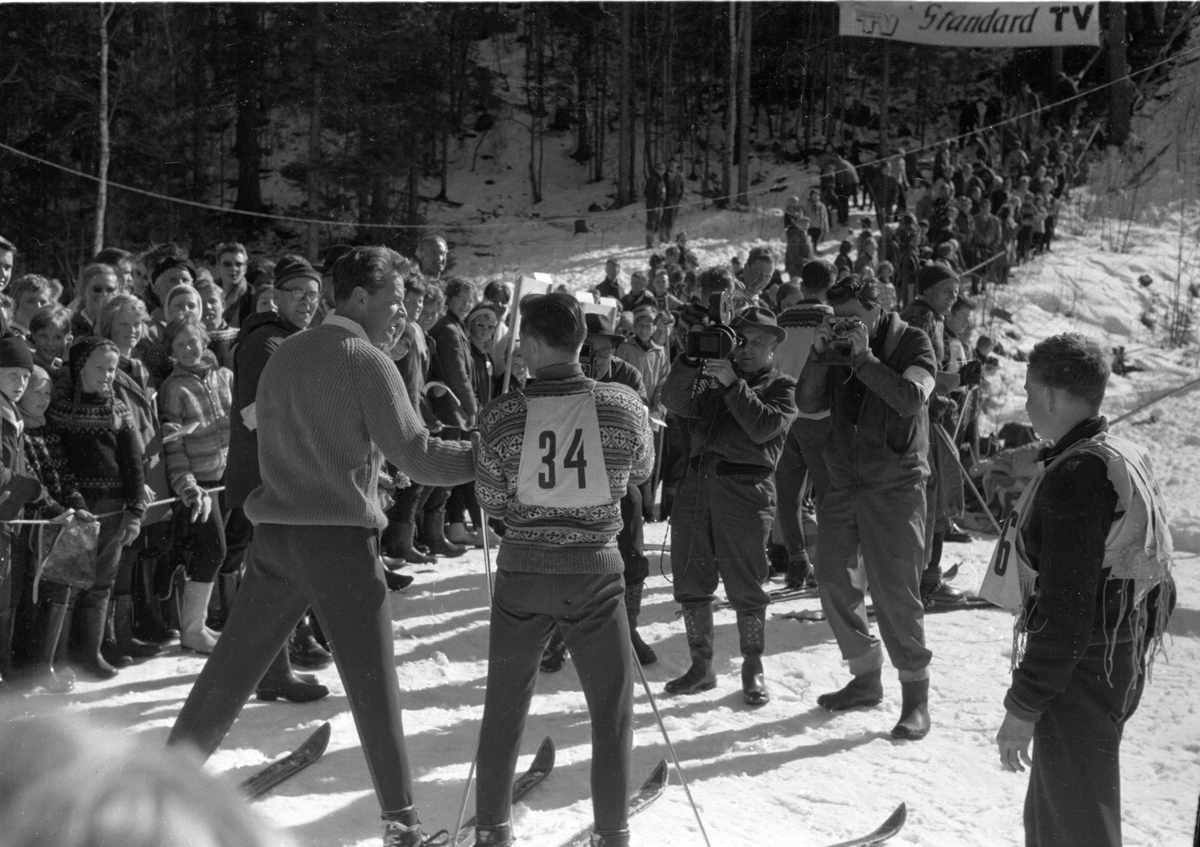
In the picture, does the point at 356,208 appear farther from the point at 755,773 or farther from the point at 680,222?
the point at 755,773

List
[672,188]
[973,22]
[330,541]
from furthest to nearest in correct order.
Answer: [973,22]
[672,188]
[330,541]

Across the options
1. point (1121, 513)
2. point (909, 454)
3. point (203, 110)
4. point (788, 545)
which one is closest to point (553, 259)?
point (203, 110)

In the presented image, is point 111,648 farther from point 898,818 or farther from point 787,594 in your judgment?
point 787,594

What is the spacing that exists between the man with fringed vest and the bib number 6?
1.18 metres

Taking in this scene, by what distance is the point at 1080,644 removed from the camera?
2746 millimetres

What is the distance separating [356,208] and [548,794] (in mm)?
9114

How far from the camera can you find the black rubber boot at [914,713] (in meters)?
4.64

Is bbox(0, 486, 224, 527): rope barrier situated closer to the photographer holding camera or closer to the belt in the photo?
the belt

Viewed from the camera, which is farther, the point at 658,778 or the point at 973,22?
the point at 973,22

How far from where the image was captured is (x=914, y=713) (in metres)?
4.70

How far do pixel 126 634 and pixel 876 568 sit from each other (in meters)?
3.17

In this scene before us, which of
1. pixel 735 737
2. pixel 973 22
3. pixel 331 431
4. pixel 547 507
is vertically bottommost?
pixel 735 737

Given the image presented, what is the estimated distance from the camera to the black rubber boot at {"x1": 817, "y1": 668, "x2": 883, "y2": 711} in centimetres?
496

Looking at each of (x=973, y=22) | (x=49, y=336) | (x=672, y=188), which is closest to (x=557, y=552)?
(x=49, y=336)
